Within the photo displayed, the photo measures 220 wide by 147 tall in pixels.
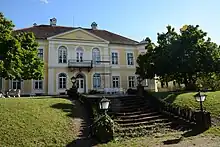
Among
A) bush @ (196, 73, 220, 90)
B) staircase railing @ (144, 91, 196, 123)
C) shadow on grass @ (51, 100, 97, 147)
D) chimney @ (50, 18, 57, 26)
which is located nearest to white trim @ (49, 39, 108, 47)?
chimney @ (50, 18, 57, 26)

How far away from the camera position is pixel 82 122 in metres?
13.5

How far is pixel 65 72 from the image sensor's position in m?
33.7

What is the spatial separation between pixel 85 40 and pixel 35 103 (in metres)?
20.9

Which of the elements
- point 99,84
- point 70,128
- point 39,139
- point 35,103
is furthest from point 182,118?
point 99,84

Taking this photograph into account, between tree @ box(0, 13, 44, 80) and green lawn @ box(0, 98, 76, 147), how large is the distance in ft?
19.0

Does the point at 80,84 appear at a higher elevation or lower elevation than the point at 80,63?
lower

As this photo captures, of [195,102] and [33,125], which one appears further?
[195,102]

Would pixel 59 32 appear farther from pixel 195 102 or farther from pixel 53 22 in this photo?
pixel 195 102

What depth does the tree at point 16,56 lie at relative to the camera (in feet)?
65.8

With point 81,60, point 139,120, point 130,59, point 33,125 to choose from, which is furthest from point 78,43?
point 33,125

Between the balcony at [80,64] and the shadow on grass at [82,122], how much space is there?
53.8ft

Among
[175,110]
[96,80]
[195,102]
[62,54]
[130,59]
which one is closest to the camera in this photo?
[175,110]

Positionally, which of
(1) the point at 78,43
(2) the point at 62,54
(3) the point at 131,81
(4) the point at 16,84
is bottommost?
(4) the point at 16,84

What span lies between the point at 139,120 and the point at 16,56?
12.7 metres
